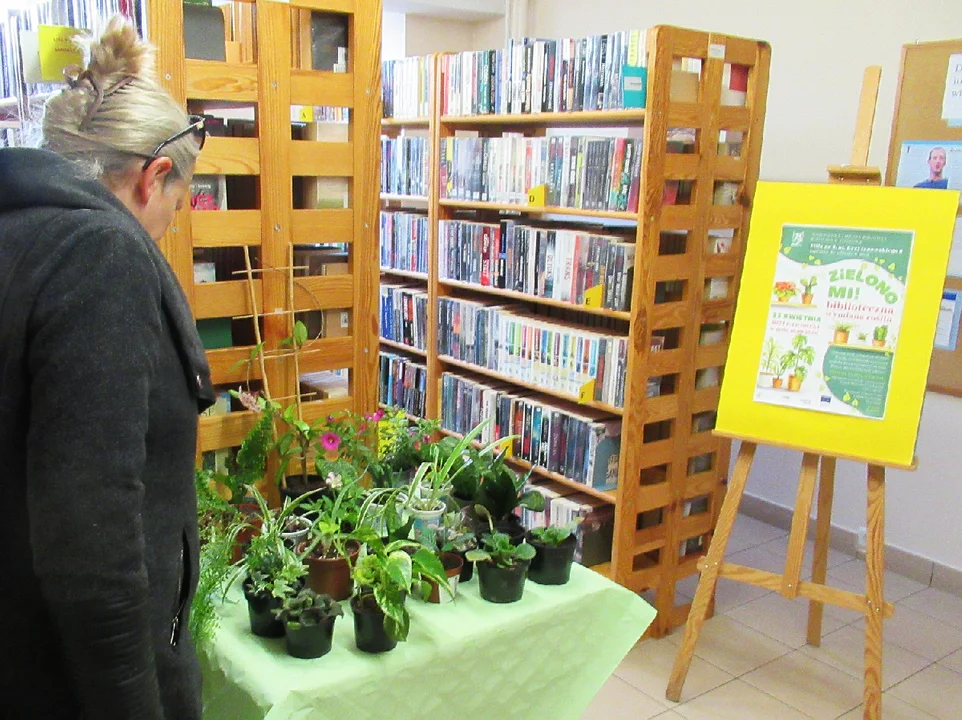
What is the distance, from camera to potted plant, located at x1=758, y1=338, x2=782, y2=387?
250 cm

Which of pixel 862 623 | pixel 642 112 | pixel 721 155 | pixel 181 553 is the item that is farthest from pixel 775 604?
pixel 181 553

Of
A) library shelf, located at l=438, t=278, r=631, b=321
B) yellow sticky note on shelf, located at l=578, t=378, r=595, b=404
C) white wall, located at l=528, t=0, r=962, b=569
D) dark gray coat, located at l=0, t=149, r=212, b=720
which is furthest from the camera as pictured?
white wall, located at l=528, t=0, r=962, b=569

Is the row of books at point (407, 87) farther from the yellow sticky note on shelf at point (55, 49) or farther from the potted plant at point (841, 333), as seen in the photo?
the yellow sticky note on shelf at point (55, 49)

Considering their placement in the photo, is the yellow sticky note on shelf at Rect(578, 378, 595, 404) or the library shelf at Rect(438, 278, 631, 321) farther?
the yellow sticky note on shelf at Rect(578, 378, 595, 404)

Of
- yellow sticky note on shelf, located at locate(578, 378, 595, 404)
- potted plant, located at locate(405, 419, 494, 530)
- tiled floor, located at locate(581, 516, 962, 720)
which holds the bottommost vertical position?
tiled floor, located at locate(581, 516, 962, 720)

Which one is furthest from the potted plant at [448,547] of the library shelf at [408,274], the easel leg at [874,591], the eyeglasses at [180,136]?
the library shelf at [408,274]

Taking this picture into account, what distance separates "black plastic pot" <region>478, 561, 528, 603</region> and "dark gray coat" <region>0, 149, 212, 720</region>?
78 cm

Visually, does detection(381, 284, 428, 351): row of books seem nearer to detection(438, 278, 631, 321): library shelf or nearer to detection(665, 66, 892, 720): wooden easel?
detection(438, 278, 631, 321): library shelf

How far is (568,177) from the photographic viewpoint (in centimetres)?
311

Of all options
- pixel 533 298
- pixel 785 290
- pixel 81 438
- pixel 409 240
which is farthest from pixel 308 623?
pixel 409 240

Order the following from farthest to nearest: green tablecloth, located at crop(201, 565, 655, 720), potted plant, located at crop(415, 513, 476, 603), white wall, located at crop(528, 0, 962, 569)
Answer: white wall, located at crop(528, 0, 962, 569) < potted plant, located at crop(415, 513, 476, 603) < green tablecloth, located at crop(201, 565, 655, 720)

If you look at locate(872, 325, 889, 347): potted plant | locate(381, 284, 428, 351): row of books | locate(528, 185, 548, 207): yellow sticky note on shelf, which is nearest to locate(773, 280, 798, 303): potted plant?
locate(872, 325, 889, 347): potted plant

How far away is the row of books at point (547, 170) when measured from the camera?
2863 millimetres

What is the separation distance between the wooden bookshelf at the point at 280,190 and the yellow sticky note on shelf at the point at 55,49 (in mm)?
220
